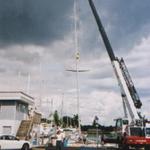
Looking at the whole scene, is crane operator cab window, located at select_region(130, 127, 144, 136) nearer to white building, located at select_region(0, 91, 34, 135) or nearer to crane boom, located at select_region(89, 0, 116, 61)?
crane boom, located at select_region(89, 0, 116, 61)

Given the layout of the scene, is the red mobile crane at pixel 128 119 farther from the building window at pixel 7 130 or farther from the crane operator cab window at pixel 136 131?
the building window at pixel 7 130

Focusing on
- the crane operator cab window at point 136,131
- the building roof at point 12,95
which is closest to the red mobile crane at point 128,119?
the crane operator cab window at point 136,131

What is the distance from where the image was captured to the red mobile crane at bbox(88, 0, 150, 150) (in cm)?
3312

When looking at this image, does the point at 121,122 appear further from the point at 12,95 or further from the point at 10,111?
the point at 12,95

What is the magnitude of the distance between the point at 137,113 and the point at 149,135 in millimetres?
2449

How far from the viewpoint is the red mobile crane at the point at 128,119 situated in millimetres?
33125

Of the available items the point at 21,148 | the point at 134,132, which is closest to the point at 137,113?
the point at 134,132

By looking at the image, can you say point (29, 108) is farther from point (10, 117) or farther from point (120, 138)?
point (120, 138)

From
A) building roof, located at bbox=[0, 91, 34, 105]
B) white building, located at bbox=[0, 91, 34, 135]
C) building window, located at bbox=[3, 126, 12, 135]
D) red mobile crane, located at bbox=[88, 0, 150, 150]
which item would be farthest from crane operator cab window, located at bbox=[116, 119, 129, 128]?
building window, located at bbox=[3, 126, 12, 135]

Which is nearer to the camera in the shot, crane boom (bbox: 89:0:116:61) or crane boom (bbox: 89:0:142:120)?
crane boom (bbox: 89:0:142:120)

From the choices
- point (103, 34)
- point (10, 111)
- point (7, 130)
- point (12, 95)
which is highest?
point (103, 34)

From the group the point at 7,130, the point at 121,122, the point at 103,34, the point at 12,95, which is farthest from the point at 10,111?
the point at 121,122

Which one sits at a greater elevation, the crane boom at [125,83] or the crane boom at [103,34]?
the crane boom at [103,34]

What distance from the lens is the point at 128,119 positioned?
3522 centimetres
